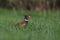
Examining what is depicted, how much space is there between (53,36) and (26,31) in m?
0.67

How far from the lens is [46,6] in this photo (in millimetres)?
→ 19703

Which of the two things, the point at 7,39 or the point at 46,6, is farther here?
the point at 46,6

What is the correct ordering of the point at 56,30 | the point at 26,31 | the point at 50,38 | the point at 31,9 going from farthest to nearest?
the point at 31,9 → the point at 56,30 → the point at 26,31 → the point at 50,38

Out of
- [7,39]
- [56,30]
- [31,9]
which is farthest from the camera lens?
[31,9]

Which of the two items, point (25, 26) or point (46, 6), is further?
point (46, 6)

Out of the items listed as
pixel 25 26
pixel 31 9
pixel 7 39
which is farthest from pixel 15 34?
pixel 31 9

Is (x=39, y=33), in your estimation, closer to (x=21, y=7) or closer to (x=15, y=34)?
(x=15, y=34)

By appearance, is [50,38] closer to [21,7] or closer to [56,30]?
[56,30]

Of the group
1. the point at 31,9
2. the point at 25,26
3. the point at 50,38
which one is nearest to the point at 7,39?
the point at 50,38

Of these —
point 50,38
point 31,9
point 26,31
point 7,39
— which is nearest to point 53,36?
point 50,38

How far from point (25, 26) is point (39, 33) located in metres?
1.01

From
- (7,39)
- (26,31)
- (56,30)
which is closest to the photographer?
(7,39)

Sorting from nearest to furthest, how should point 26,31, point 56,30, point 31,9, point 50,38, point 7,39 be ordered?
point 7,39, point 50,38, point 26,31, point 56,30, point 31,9

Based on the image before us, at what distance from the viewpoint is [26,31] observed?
689cm
